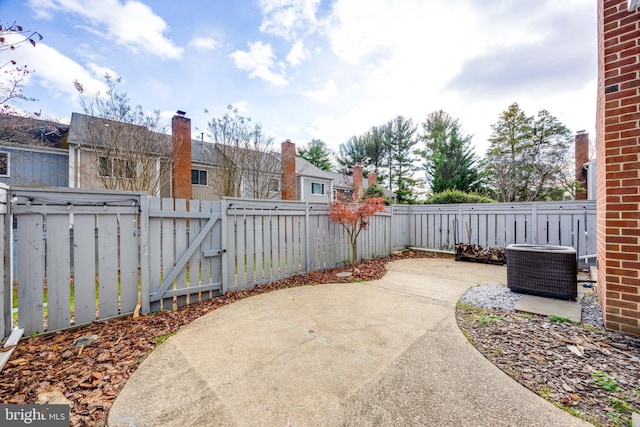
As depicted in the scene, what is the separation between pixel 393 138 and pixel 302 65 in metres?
18.8

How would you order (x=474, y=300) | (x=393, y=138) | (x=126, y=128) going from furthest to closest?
1. (x=393, y=138)
2. (x=126, y=128)
3. (x=474, y=300)

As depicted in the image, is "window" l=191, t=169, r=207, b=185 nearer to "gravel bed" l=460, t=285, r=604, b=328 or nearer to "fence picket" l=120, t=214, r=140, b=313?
"fence picket" l=120, t=214, r=140, b=313

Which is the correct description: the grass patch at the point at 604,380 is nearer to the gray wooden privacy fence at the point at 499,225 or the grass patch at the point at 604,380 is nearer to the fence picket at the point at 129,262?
the fence picket at the point at 129,262

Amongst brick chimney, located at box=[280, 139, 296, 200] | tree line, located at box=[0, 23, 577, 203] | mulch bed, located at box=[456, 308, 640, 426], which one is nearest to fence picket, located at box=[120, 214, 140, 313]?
tree line, located at box=[0, 23, 577, 203]

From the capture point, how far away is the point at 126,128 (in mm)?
7703

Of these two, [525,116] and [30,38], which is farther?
[525,116]

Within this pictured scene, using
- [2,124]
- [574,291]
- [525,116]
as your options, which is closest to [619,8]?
[574,291]

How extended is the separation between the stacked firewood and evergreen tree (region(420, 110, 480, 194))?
43.9ft

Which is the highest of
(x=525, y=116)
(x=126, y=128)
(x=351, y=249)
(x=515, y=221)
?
(x=525, y=116)

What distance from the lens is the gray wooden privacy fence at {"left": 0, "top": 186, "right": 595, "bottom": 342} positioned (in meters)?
2.62

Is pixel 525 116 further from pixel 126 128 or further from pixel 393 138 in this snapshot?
pixel 126 128

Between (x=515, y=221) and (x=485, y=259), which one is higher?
(x=515, y=221)

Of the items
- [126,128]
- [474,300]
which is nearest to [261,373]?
[474,300]

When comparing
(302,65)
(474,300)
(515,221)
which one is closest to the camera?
(474,300)
